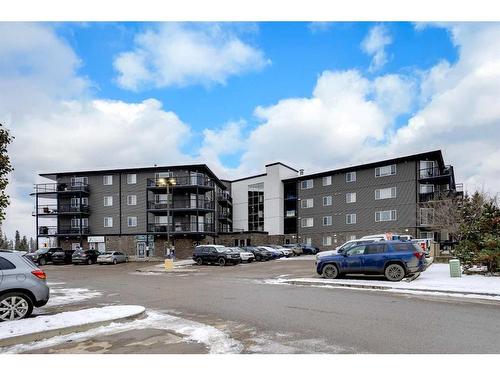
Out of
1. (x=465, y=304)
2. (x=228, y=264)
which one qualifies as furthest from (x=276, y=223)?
(x=465, y=304)

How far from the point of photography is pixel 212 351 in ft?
23.0

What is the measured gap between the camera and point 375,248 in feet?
59.3

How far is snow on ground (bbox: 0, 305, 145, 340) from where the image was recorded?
8117 mm

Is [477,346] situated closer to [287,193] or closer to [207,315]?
[207,315]

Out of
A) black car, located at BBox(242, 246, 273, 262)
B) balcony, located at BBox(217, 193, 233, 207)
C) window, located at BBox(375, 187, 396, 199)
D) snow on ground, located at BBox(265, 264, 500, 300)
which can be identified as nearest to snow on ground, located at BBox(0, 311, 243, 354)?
snow on ground, located at BBox(265, 264, 500, 300)

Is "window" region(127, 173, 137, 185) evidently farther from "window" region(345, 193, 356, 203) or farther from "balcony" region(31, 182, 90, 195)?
"window" region(345, 193, 356, 203)

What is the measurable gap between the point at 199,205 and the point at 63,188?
17.4 m

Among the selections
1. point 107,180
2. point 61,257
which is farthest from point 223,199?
point 61,257

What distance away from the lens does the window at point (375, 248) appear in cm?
1792

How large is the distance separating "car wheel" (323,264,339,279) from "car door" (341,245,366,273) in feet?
1.27

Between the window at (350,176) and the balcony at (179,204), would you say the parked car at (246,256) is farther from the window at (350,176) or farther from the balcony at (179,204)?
the window at (350,176)

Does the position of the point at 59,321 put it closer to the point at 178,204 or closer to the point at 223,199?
the point at 178,204

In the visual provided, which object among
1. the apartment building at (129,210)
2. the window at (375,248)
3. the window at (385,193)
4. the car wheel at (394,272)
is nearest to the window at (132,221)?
the apartment building at (129,210)

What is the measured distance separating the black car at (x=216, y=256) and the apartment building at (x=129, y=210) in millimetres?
13601
